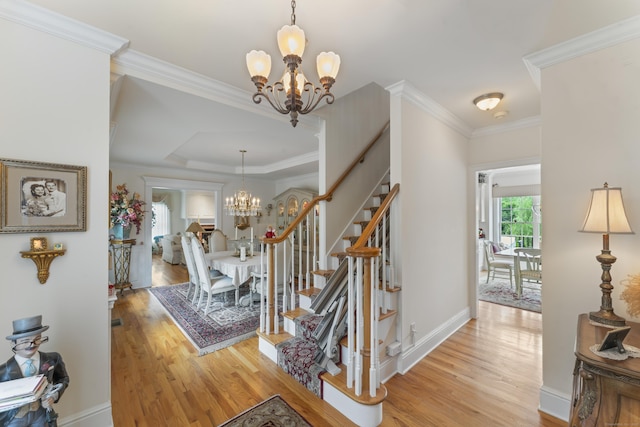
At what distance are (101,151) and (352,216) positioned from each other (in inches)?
99.5

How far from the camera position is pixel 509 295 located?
15.2 feet

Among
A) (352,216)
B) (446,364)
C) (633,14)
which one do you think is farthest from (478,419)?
(633,14)

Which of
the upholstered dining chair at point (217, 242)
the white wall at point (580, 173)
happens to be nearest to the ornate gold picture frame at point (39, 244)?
the white wall at point (580, 173)

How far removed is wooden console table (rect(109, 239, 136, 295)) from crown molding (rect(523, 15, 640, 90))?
20.2 feet

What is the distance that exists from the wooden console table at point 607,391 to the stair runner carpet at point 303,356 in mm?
1571

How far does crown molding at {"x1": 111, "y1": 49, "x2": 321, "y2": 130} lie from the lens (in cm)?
191

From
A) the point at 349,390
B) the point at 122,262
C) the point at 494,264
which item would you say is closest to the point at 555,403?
the point at 349,390

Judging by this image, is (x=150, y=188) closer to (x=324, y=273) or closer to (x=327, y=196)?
(x=327, y=196)

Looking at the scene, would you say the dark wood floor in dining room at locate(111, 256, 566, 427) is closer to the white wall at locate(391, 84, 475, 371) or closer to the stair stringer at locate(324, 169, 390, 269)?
the white wall at locate(391, 84, 475, 371)

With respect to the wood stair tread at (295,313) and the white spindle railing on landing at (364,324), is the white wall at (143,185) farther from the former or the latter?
the white spindle railing on landing at (364,324)

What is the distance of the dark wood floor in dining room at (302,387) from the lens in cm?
183

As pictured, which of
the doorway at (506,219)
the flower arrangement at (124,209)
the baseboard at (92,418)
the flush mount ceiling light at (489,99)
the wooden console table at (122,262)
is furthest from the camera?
the doorway at (506,219)

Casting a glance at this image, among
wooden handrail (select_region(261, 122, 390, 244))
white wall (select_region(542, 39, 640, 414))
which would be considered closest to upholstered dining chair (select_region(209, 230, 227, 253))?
wooden handrail (select_region(261, 122, 390, 244))

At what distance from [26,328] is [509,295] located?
6.02m
